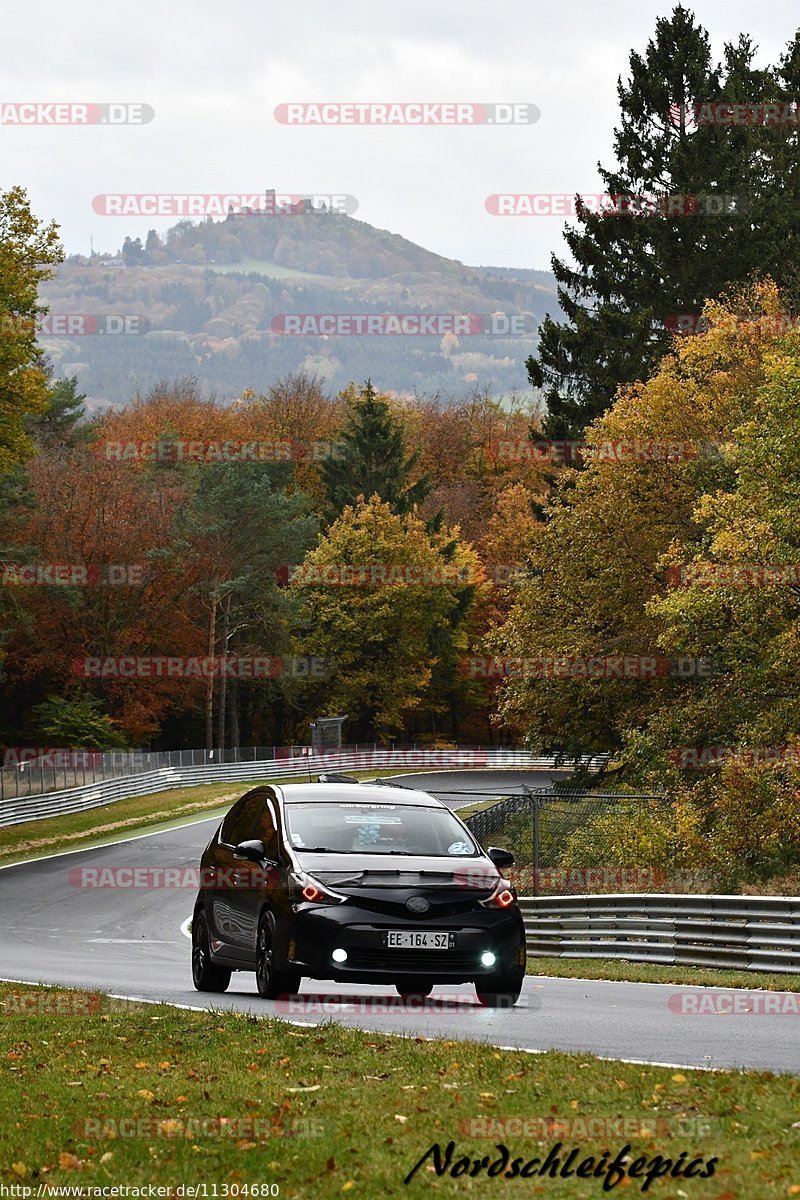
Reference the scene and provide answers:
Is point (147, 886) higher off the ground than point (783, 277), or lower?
lower

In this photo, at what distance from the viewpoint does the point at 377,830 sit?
13.2 metres

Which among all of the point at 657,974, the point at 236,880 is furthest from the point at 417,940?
the point at 657,974

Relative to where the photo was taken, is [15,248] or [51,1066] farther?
[15,248]

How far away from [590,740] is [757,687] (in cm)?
1015

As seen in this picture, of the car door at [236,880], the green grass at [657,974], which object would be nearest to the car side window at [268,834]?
the car door at [236,880]

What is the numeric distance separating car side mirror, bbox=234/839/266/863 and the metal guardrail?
6946 mm

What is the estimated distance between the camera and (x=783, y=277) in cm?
5216

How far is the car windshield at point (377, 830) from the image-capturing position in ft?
42.5

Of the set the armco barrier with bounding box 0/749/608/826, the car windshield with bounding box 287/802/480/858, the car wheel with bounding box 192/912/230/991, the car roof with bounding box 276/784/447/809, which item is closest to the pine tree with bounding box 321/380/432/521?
the armco barrier with bounding box 0/749/608/826

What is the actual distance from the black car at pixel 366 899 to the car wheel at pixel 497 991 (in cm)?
1

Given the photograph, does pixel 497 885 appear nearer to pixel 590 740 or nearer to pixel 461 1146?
pixel 461 1146

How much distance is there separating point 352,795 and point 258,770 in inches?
2534

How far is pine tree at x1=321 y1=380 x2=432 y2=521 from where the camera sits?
308 ft

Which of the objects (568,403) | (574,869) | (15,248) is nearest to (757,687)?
(574,869)
